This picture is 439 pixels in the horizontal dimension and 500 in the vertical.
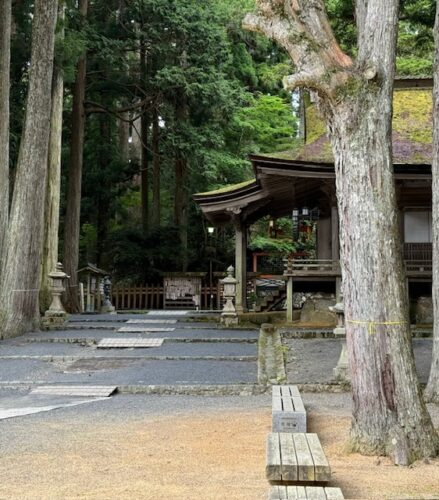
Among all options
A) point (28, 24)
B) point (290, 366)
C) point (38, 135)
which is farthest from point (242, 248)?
point (28, 24)

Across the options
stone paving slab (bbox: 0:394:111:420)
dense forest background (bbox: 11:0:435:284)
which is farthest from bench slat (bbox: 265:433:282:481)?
dense forest background (bbox: 11:0:435:284)

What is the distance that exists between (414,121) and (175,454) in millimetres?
13079

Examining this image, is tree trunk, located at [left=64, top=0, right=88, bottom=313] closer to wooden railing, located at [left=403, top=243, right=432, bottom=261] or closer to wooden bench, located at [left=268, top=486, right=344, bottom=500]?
wooden railing, located at [left=403, top=243, right=432, bottom=261]

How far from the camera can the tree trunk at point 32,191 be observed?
48.0 ft

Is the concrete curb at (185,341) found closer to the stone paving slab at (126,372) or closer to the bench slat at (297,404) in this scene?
the stone paving slab at (126,372)

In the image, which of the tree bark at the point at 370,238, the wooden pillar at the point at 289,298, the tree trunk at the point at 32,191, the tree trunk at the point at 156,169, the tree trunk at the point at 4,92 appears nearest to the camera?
the tree bark at the point at 370,238

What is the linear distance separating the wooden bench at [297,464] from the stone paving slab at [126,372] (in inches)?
168

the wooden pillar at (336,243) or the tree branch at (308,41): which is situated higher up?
the tree branch at (308,41)

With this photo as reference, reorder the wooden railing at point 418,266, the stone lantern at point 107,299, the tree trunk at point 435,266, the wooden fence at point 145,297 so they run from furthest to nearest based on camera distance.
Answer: the wooden fence at point 145,297
the stone lantern at point 107,299
the wooden railing at point 418,266
the tree trunk at point 435,266

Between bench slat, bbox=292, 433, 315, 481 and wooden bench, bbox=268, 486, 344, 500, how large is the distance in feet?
1.01

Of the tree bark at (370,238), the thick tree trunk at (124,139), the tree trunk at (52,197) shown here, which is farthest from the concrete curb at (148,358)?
the thick tree trunk at (124,139)

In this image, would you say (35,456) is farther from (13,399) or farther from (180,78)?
(180,78)

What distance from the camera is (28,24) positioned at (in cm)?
1881

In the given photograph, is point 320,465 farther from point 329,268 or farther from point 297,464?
point 329,268
